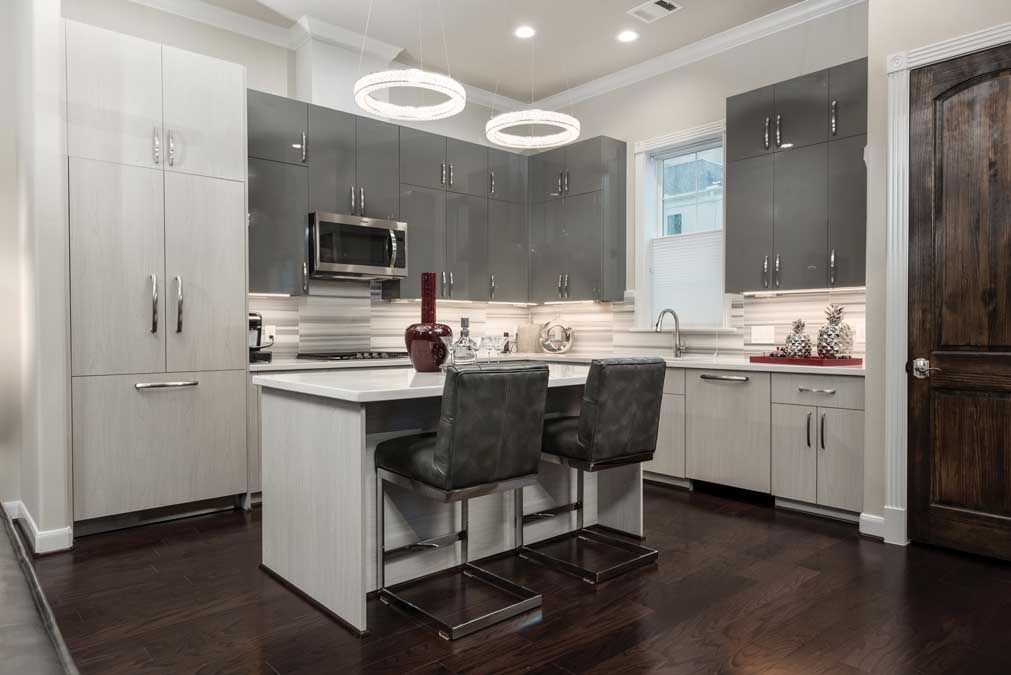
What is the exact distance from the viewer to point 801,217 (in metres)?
4.03

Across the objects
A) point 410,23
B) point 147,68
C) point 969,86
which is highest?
point 410,23

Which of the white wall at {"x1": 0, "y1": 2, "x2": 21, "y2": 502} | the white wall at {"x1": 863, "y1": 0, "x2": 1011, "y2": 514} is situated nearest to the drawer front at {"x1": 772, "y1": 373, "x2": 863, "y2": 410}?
the white wall at {"x1": 863, "y1": 0, "x2": 1011, "y2": 514}

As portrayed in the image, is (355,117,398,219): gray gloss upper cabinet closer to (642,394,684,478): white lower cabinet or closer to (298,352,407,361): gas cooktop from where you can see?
(298,352,407,361): gas cooktop

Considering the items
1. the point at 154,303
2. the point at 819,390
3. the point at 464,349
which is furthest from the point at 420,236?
the point at 819,390

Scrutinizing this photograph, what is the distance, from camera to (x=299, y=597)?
8.55 ft

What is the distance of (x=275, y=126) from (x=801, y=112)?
10.7ft

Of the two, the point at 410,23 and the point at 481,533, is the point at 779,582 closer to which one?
the point at 481,533

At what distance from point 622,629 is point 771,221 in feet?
9.24

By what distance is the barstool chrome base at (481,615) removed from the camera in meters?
2.28

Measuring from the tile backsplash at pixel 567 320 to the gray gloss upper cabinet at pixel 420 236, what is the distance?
1.01 feet

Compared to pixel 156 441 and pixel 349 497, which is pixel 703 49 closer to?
pixel 349 497

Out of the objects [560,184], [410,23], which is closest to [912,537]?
[560,184]

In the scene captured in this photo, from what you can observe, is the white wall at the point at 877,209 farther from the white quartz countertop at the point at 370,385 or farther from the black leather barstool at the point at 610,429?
the white quartz countertop at the point at 370,385

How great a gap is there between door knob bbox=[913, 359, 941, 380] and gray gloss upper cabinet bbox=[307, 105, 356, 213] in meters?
3.50
